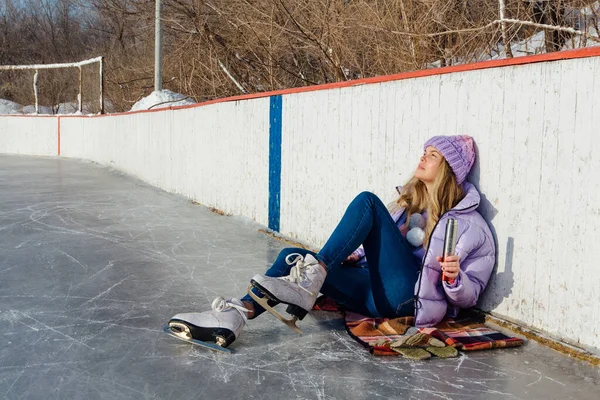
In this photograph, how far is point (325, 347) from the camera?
2828mm

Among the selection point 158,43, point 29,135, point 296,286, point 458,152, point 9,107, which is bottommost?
point 296,286

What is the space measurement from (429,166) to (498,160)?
315mm

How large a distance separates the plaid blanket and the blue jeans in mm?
73

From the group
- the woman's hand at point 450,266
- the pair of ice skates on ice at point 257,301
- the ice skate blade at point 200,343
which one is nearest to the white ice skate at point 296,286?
the pair of ice skates on ice at point 257,301

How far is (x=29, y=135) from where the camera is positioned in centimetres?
1917

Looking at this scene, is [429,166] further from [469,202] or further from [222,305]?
[222,305]

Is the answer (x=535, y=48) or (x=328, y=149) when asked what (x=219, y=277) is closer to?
(x=328, y=149)

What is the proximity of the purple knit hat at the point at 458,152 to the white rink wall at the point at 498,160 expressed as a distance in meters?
0.07

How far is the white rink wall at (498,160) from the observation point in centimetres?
265

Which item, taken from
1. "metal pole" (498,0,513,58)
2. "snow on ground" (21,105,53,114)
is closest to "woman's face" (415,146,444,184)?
"metal pole" (498,0,513,58)

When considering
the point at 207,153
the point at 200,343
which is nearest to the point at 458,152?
the point at 200,343

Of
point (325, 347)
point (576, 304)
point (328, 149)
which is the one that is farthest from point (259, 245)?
point (576, 304)

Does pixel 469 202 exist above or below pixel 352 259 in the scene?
above

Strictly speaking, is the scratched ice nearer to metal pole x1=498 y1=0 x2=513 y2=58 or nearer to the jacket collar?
the jacket collar
